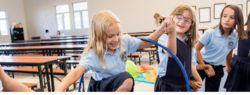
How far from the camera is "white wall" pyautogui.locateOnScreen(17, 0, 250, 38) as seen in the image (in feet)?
35.7

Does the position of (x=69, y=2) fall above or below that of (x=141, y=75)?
above

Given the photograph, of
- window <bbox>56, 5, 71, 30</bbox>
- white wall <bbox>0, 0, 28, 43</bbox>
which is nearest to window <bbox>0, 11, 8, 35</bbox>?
white wall <bbox>0, 0, 28, 43</bbox>

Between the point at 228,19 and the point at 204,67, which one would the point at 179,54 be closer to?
the point at 204,67

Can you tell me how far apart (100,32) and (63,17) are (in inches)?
565

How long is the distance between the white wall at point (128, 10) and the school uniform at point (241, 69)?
30.5ft

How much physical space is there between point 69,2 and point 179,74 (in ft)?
45.2

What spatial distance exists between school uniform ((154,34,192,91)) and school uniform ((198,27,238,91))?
584 mm

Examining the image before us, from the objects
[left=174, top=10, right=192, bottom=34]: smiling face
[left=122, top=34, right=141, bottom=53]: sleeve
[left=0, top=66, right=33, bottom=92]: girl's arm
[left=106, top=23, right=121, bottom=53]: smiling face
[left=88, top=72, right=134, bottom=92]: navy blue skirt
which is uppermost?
[left=174, top=10, right=192, bottom=34]: smiling face

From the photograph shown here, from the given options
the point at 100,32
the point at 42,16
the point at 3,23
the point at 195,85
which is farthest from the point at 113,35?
the point at 3,23

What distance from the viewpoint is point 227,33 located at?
1.89m

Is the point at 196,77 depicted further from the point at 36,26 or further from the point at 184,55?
the point at 36,26

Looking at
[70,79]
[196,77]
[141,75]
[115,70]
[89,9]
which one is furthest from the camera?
[89,9]

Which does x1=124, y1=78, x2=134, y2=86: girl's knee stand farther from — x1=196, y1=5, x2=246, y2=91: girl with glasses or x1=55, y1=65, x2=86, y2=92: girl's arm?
x1=196, y1=5, x2=246, y2=91: girl with glasses

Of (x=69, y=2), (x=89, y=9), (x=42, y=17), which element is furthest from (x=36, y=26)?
(x=89, y=9)
